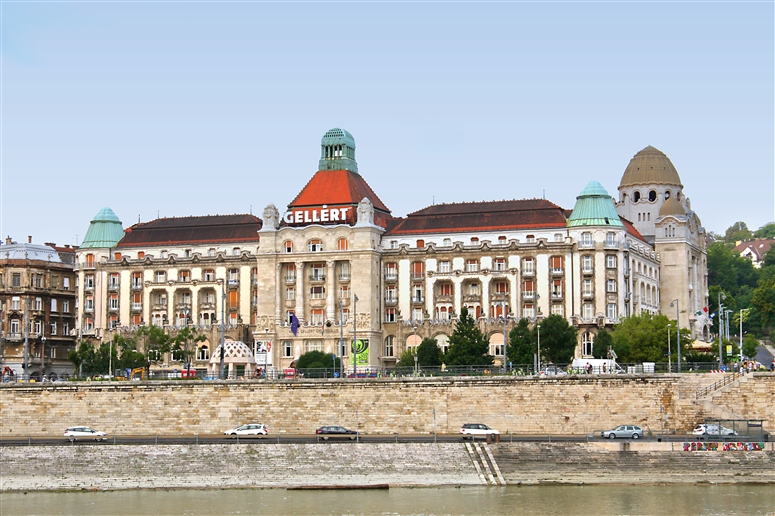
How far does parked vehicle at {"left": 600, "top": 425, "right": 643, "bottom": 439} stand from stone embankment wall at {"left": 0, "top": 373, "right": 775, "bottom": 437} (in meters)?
7.19

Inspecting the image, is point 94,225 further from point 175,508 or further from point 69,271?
point 175,508

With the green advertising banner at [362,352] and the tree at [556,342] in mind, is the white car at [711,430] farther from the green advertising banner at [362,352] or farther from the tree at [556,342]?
the green advertising banner at [362,352]

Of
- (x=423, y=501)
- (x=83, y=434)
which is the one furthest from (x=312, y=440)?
(x=83, y=434)

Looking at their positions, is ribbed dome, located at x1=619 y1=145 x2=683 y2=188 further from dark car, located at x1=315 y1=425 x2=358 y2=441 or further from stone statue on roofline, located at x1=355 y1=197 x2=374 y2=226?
dark car, located at x1=315 y1=425 x2=358 y2=441

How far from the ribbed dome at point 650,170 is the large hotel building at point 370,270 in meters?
2.99

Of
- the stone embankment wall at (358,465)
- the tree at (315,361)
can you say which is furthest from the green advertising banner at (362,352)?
the stone embankment wall at (358,465)

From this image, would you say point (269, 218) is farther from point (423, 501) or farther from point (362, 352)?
point (423, 501)

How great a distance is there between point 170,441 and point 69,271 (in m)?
82.1

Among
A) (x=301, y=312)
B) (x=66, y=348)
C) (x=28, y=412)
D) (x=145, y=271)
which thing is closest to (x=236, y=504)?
(x=28, y=412)

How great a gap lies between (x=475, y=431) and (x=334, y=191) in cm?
6468

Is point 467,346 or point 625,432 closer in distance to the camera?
point 625,432

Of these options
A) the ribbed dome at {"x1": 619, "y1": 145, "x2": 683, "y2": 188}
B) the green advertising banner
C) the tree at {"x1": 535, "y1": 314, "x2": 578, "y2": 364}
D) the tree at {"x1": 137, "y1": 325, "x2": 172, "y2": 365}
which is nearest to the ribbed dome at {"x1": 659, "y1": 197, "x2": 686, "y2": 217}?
the ribbed dome at {"x1": 619, "y1": 145, "x2": 683, "y2": 188}

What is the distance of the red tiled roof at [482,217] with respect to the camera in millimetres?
155000

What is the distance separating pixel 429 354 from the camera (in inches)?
5428
